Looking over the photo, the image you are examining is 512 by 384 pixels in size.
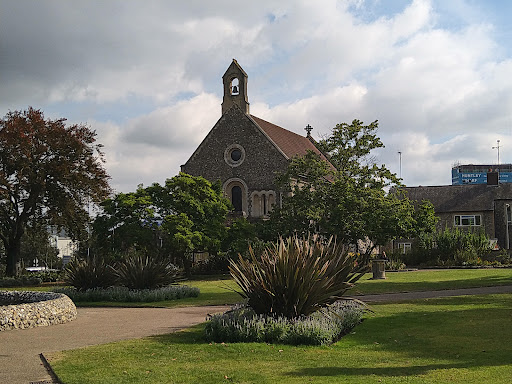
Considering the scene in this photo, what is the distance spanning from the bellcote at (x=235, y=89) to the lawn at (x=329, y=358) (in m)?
39.7

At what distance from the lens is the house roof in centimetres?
6044

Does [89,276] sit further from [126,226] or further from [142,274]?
[126,226]

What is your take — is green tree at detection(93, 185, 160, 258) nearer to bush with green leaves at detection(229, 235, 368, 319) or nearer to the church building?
the church building

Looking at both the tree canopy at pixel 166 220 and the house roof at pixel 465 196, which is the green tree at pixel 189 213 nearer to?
the tree canopy at pixel 166 220

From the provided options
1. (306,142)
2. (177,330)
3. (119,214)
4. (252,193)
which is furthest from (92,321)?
(306,142)

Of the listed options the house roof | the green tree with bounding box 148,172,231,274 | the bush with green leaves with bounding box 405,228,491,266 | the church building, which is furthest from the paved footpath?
the house roof

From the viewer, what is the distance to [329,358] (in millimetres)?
10266

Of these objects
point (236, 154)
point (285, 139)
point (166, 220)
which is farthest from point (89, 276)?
point (285, 139)

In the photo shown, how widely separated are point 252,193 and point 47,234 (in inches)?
674

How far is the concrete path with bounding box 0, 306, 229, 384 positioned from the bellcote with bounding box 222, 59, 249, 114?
113ft

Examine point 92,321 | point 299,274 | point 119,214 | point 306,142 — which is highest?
point 306,142

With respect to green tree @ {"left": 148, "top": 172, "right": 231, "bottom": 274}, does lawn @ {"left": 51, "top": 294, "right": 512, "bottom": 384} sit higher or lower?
lower

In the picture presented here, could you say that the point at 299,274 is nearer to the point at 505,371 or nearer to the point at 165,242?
the point at 505,371

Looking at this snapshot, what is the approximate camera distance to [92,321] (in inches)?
645
